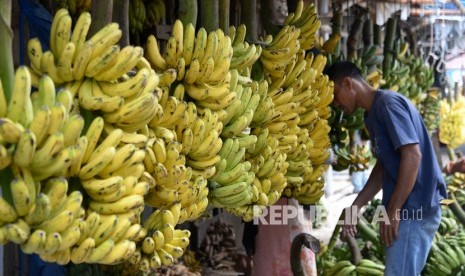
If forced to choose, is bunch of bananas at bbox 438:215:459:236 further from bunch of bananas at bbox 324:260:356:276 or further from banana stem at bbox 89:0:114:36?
banana stem at bbox 89:0:114:36

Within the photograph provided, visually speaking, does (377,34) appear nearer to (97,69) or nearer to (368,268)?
(368,268)

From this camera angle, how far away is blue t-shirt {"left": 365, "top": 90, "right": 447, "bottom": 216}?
125 inches

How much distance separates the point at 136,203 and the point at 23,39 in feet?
5.41

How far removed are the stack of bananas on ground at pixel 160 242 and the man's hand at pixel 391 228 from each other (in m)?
1.61

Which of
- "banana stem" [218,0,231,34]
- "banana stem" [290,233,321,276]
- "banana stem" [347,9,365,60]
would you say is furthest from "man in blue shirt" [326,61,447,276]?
"banana stem" [347,9,365,60]

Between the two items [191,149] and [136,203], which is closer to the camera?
[136,203]

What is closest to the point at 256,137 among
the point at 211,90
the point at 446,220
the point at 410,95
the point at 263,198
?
the point at 263,198

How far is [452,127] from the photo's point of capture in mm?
9227

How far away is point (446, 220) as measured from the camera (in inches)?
183

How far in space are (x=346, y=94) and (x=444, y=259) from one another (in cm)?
123

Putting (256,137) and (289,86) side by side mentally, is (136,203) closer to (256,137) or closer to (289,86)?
(256,137)

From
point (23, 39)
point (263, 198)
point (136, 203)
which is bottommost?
point (263, 198)

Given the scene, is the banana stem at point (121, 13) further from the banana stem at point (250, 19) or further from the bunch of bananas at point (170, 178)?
the banana stem at point (250, 19)

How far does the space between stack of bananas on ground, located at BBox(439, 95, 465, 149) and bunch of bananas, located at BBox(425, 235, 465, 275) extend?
5.33 meters
